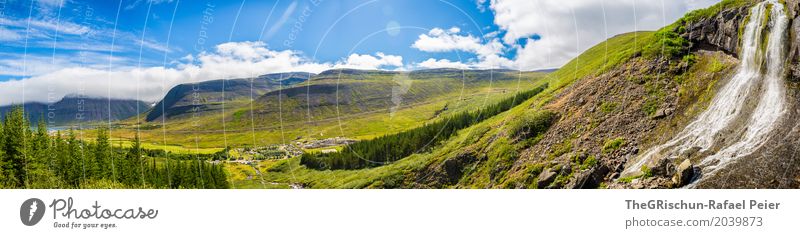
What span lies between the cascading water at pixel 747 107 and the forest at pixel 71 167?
30.4 m

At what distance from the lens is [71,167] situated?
38.9 meters

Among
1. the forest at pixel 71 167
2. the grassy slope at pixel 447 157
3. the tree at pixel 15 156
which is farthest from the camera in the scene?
the forest at pixel 71 167

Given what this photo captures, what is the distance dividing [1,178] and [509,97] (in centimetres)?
3498

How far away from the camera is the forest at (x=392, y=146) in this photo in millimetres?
28406

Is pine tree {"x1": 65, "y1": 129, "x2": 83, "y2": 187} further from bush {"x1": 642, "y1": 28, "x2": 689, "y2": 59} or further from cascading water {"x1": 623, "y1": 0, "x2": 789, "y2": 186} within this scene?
bush {"x1": 642, "y1": 28, "x2": 689, "y2": 59}

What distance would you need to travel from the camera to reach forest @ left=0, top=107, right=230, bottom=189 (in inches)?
1347

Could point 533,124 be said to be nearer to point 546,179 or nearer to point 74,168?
point 546,179

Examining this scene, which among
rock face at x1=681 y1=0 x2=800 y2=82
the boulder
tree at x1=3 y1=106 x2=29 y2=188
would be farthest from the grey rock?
tree at x1=3 y1=106 x2=29 y2=188

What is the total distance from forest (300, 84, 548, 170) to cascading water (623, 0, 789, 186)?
10858mm

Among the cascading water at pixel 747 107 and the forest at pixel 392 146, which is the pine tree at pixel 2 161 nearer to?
the forest at pixel 392 146

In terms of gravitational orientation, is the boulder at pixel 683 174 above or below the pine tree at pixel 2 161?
below

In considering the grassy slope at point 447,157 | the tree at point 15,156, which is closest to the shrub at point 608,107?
the grassy slope at point 447,157

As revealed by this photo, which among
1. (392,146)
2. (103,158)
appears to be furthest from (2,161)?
(392,146)

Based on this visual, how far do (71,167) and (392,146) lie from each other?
92.7 ft
